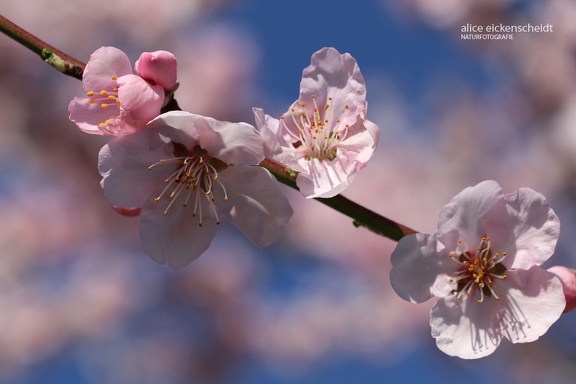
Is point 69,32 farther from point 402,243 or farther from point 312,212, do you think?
point 402,243

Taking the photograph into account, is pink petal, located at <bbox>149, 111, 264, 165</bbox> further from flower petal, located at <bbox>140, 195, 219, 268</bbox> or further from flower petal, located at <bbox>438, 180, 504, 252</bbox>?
flower petal, located at <bbox>438, 180, 504, 252</bbox>

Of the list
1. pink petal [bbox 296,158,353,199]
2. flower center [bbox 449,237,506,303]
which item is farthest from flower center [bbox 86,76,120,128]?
flower center [bbox 449,237,506,303]

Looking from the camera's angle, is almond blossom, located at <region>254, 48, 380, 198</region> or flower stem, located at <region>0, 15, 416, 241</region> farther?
almond blossom, located at <region>254, 48, 380, 198</region>

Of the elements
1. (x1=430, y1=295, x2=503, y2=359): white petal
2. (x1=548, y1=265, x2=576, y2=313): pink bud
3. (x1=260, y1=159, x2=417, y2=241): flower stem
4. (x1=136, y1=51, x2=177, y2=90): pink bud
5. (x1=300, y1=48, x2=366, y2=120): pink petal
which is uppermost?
(x1=300, y1=48, x2=366, y2=120): pink petal

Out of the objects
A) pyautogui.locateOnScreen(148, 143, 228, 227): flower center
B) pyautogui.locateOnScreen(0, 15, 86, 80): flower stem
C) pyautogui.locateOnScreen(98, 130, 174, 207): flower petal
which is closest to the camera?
pyautogui.locateOnScreen(0, 15, 86, 80): flower stem

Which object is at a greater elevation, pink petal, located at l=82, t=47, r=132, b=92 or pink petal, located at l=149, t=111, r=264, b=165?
pink petal, located at l=82, t=47, r=132, b=92

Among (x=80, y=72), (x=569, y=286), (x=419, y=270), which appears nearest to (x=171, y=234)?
(x=80, y=72)

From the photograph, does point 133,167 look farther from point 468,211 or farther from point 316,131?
point 468,211

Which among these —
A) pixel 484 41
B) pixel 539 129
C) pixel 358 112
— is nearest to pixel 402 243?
pixel 358 112
